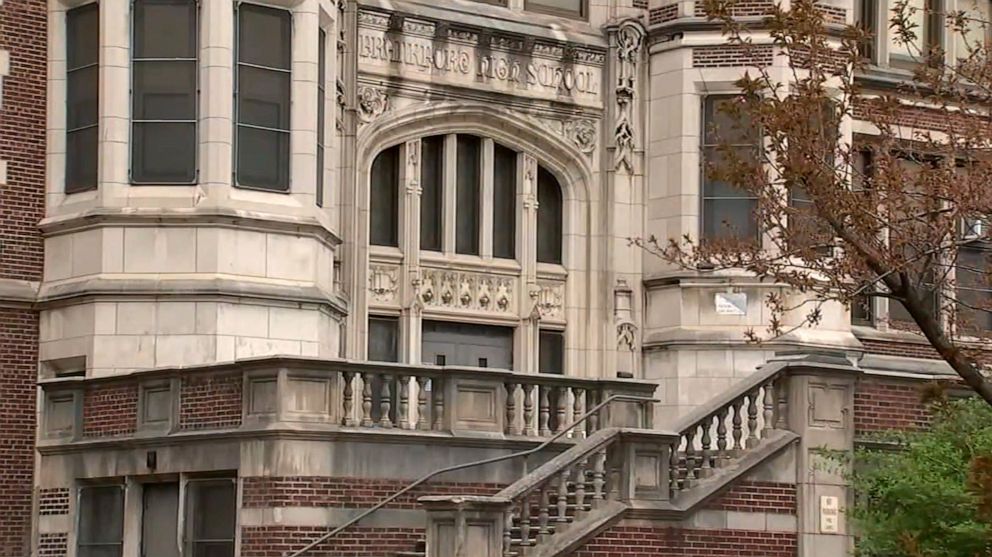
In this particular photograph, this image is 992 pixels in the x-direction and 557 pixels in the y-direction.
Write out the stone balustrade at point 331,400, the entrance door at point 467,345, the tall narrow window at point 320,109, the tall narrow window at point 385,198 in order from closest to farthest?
the stone balustrade at point 331,400, the tall narrow window at point 320,109, the tall narrow window at point 385,198, the entrance door at point 467,345

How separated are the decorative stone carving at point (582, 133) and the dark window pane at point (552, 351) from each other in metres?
2.52

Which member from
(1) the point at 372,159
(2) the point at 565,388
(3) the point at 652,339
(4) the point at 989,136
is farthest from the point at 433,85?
(4) the point at 989,136

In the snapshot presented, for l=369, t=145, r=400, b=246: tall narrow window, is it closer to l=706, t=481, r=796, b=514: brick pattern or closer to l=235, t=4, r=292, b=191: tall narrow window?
l=235, t=4, r=292, b=191: tall narrow window

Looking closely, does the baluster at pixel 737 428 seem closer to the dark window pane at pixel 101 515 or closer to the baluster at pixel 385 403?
the baluster at pixel 385 403

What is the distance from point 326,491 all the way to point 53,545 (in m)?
4.18

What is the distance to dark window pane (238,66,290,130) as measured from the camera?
27688mm

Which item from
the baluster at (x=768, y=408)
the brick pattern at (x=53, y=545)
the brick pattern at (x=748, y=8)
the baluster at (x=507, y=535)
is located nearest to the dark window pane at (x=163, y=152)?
the brick pattern at (x=53, y=545)

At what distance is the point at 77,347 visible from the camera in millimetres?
27484

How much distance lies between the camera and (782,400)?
88.1 feet

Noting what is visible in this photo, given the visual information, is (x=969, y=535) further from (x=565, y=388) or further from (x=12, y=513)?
(x=12, y=513)

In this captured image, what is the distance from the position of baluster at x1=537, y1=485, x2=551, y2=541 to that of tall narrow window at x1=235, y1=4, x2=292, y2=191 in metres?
5.60

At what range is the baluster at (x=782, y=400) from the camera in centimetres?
2681

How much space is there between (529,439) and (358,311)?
5408mm

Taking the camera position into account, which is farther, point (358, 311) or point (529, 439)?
point (358, 311)
